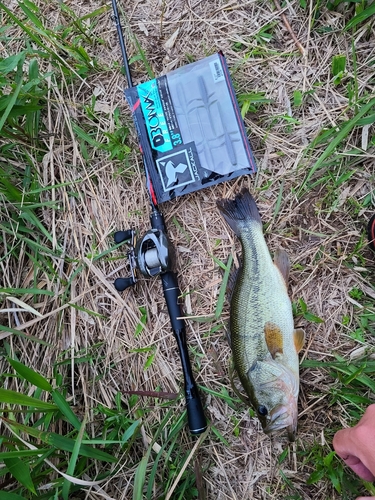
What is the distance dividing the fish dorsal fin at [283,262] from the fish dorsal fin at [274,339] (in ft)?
0.91

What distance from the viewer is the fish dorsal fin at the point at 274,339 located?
226 centimetres

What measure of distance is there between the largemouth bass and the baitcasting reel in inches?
16.1

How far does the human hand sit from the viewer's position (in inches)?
72.1

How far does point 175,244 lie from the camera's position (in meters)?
2.64

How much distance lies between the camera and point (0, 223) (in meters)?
2.69

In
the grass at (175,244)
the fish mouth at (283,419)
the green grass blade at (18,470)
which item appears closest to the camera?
the green grass blade at (18,470)

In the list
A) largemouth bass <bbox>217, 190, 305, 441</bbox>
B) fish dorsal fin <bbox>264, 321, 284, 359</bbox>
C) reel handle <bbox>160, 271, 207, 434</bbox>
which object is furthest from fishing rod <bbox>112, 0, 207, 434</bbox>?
fish dorsal fin <bbox>264, 321, 284, 359</bbox>

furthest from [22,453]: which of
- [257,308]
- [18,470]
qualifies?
[257,308]

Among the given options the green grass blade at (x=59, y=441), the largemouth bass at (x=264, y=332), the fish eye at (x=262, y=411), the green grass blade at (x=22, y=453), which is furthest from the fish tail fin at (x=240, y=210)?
the green grass blade at (x=22, y=453)

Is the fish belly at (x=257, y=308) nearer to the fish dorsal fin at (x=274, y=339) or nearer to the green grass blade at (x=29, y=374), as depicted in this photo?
the fish dorsal fin at (x=274, y=339)

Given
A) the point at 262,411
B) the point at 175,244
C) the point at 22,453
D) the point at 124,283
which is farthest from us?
the point at 175,244

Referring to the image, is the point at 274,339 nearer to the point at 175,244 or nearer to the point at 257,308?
the point at 257,308

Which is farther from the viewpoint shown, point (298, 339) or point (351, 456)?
point (298, 339)

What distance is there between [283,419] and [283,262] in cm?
86
